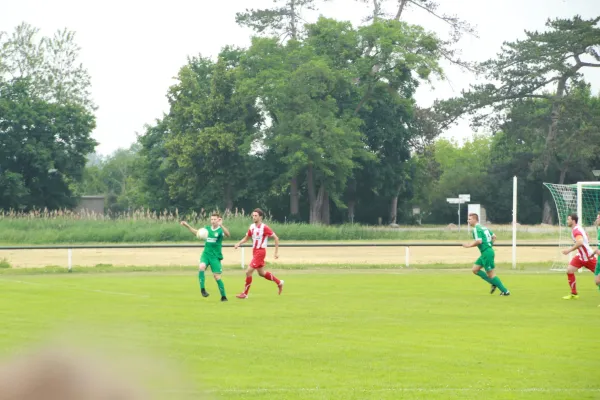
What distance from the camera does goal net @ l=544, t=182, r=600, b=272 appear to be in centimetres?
3469

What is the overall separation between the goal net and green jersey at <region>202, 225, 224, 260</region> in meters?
15.4

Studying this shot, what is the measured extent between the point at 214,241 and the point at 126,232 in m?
32.2

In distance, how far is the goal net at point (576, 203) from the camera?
114ft

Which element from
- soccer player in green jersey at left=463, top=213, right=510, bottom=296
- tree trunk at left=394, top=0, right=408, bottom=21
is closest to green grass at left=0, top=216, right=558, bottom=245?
tree trunk at left=394, top=0, right=408, bottom=21

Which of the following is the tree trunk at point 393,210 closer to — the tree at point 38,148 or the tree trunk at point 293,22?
the tree trunk at point 293,22

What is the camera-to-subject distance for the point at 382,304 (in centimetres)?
2139

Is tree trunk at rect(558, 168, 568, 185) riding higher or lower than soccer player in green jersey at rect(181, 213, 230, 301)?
higher

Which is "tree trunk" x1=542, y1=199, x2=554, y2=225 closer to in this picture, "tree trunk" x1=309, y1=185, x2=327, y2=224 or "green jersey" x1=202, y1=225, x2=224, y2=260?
"tree trunk" x1=309, y1=185, x2=327, y2=224

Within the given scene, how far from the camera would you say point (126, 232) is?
Result: 5319 cm

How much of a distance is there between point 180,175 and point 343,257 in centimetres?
3318

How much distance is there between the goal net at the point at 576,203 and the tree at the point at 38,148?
1702 inches

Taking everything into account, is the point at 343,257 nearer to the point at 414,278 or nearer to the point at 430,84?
the point at 414,278

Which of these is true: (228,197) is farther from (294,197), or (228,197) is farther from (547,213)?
(547,213)

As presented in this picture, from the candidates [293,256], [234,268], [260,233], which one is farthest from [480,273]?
[293,256]
